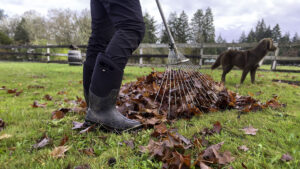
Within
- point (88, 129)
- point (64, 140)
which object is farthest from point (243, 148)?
point (64, 140)

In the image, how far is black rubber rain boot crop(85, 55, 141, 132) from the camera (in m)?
1.41

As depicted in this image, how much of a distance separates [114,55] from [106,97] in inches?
13.7

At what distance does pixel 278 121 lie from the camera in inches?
69.7

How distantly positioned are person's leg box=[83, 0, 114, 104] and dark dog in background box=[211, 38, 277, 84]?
12.4 feet

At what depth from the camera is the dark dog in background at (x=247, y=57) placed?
4.27 metres

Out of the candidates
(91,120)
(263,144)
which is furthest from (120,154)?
(263,144)

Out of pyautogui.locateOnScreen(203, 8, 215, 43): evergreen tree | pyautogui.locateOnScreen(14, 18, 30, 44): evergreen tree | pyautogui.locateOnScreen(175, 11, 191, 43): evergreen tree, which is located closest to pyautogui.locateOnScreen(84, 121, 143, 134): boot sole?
pyautogui.locateOnScreen(175, 11, 191, 43): evergreen tree

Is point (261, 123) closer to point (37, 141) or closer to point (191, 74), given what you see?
point (191, 74)

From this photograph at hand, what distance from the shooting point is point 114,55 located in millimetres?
1408

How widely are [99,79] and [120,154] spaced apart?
0.59 metres

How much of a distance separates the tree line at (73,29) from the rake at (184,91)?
19229mm

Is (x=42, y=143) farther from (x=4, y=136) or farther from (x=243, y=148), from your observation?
(x=243, y=148)

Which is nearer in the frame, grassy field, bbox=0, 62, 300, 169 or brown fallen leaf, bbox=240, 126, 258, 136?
grassy field, bbox=0, 62, 300, 169

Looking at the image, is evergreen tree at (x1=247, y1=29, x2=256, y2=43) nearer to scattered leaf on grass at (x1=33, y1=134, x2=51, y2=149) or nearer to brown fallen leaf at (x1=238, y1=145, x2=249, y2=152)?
brown fallen leaf at (x1=238, y1=145, x2=249, y2=152)
